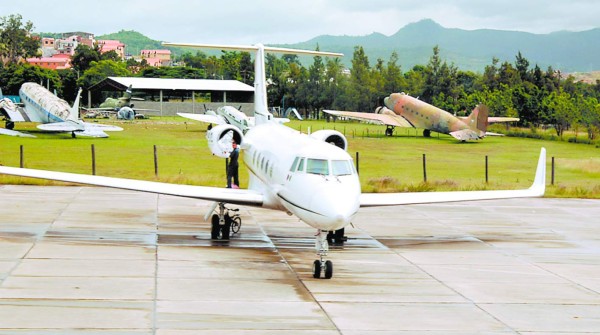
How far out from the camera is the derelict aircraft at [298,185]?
17.7 m

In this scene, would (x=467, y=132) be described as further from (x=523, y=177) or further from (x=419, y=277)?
(x=419, y=277)

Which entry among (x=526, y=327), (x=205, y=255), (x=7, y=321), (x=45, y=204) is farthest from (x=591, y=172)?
(x=7, y=321)

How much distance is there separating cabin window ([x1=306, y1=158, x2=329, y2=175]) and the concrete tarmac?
1961 millimetres

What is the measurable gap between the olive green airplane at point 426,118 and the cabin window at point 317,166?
61295 millimetres

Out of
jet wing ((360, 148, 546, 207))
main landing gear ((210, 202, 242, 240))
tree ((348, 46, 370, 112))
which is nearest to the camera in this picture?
jet wing ((360, 148, 546, 207))

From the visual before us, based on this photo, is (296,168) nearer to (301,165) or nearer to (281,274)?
(301,165)

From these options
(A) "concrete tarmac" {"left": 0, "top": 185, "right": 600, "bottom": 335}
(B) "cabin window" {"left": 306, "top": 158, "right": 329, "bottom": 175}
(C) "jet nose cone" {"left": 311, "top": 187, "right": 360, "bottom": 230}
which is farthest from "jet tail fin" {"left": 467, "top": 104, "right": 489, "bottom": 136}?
(C) "jet nose cone" {"left": 311, "top": 187, "right": 360, "bottom": 230}

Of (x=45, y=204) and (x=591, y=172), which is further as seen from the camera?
(x=591, y=172)

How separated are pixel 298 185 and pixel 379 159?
137 feet

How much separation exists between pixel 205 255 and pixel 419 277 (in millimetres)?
4614

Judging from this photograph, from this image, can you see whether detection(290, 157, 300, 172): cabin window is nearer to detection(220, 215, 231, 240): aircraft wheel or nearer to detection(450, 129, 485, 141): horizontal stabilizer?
detection(220, 215, 231, 240): aircraft wheel

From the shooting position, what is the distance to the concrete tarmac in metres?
14.1

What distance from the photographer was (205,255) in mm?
20094

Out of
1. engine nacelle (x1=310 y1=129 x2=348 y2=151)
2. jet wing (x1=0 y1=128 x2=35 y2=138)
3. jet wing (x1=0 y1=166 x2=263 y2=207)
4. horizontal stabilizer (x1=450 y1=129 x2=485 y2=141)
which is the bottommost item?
horizontal stabilizer (x1=450 y1=129 x2=485 y2=141)
